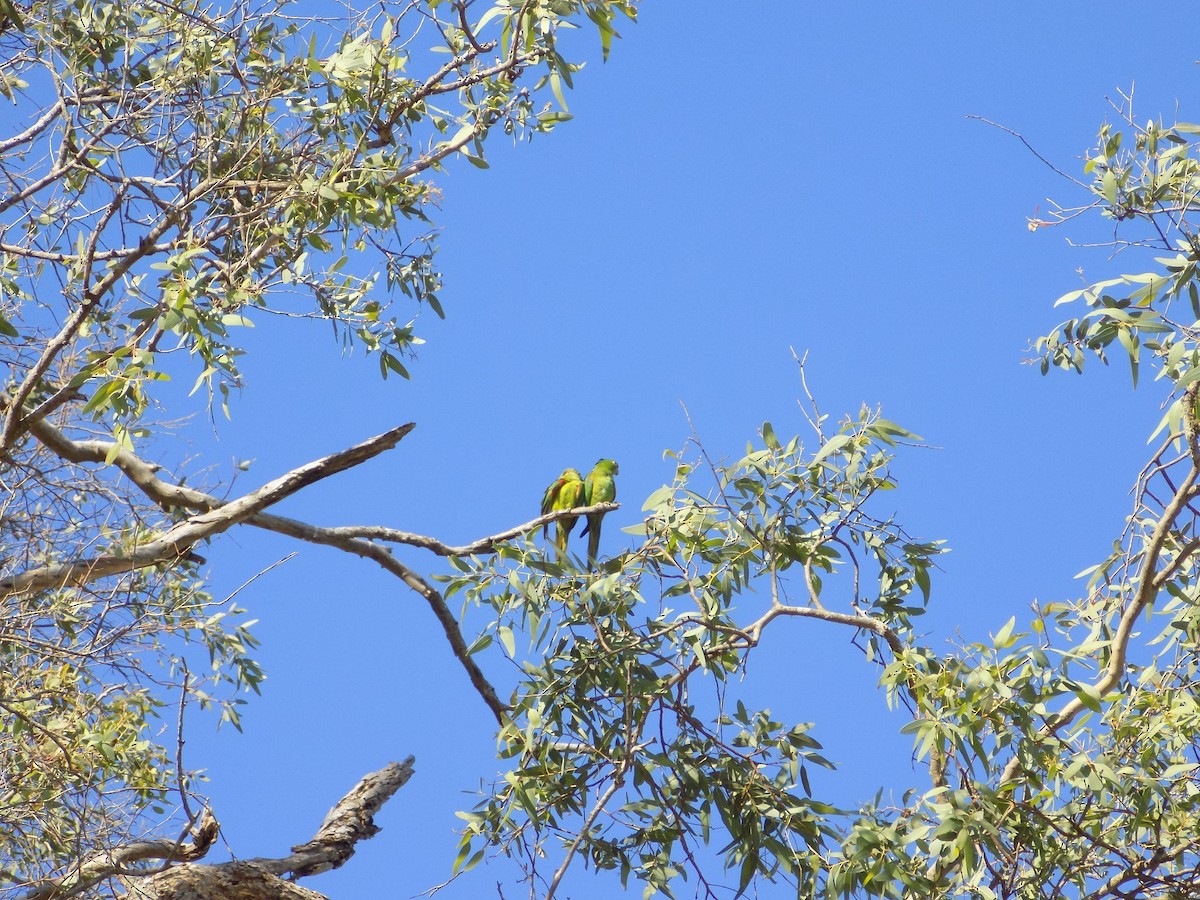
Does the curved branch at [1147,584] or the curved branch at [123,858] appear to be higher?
the curved branch at [1147,584]

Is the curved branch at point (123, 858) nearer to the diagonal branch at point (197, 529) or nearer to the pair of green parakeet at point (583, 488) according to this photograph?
the diagonal branch at point (197, 529)

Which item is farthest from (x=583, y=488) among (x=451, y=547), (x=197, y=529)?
(x=197, y=529)

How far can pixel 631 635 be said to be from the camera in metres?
3.93

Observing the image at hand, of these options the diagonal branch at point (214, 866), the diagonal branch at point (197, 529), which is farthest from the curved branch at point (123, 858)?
the diagonal branch at point (197, 529)

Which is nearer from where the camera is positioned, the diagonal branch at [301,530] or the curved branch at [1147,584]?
the curved branch at [1147,584]

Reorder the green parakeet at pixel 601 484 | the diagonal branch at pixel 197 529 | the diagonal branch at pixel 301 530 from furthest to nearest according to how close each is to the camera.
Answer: the green parakeet at pixel 601 484, the diagonal branch at pixel 301 530, the diagonal branch at pixel 197 529

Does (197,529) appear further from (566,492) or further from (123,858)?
(566,492)

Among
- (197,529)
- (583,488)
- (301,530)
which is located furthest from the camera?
(583,488)

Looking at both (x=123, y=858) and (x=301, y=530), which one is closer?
(x=123, y=858)

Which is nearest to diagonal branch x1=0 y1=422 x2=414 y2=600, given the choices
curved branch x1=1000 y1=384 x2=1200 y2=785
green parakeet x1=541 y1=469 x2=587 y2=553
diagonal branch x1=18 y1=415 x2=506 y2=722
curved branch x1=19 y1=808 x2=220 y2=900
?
diagonal branch x1=18 y1=415 x2=506 y2=722

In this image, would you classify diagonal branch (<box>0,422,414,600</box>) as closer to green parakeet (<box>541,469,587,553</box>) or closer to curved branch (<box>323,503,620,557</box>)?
curved branch (<box>323,503,620,557</box>)

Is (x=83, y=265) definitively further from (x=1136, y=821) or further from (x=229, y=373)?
(x=1136, y=821)

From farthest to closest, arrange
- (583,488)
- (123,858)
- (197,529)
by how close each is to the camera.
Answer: (583,488) < (197,529) < (123,858)

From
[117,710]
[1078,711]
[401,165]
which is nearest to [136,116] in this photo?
[401,165]
